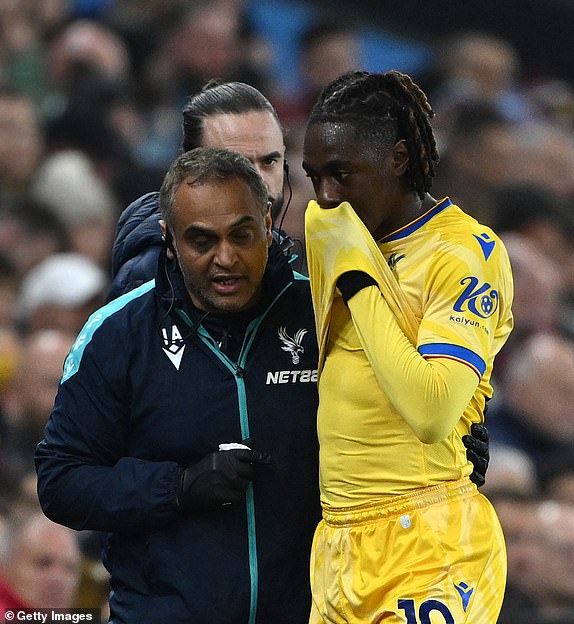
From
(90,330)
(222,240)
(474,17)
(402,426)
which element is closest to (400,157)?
(222,240)

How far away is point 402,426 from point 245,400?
1.22 ft

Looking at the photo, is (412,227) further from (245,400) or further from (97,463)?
(97,463)

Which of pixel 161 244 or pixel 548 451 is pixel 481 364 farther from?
Answer: pixel 548 451

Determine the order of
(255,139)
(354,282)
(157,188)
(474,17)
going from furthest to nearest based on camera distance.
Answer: (474,17)
(157,188)
(255,139)
(354,282)

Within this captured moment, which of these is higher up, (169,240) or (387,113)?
(387,113)

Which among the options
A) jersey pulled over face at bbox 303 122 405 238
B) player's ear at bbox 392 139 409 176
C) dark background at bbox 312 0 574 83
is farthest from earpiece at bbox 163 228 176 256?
dark background at bbox 312 0 574 83

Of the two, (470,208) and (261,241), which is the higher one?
(261,241)

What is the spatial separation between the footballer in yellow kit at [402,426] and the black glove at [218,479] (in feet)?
0.52

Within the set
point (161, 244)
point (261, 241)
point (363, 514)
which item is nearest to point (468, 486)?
point (363, 514)

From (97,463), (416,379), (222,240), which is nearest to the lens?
(416,379)

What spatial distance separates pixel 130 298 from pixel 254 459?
49cm

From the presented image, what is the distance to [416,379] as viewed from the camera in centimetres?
266

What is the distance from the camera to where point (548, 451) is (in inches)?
267

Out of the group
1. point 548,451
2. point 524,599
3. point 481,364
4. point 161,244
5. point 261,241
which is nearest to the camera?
point 481,364
